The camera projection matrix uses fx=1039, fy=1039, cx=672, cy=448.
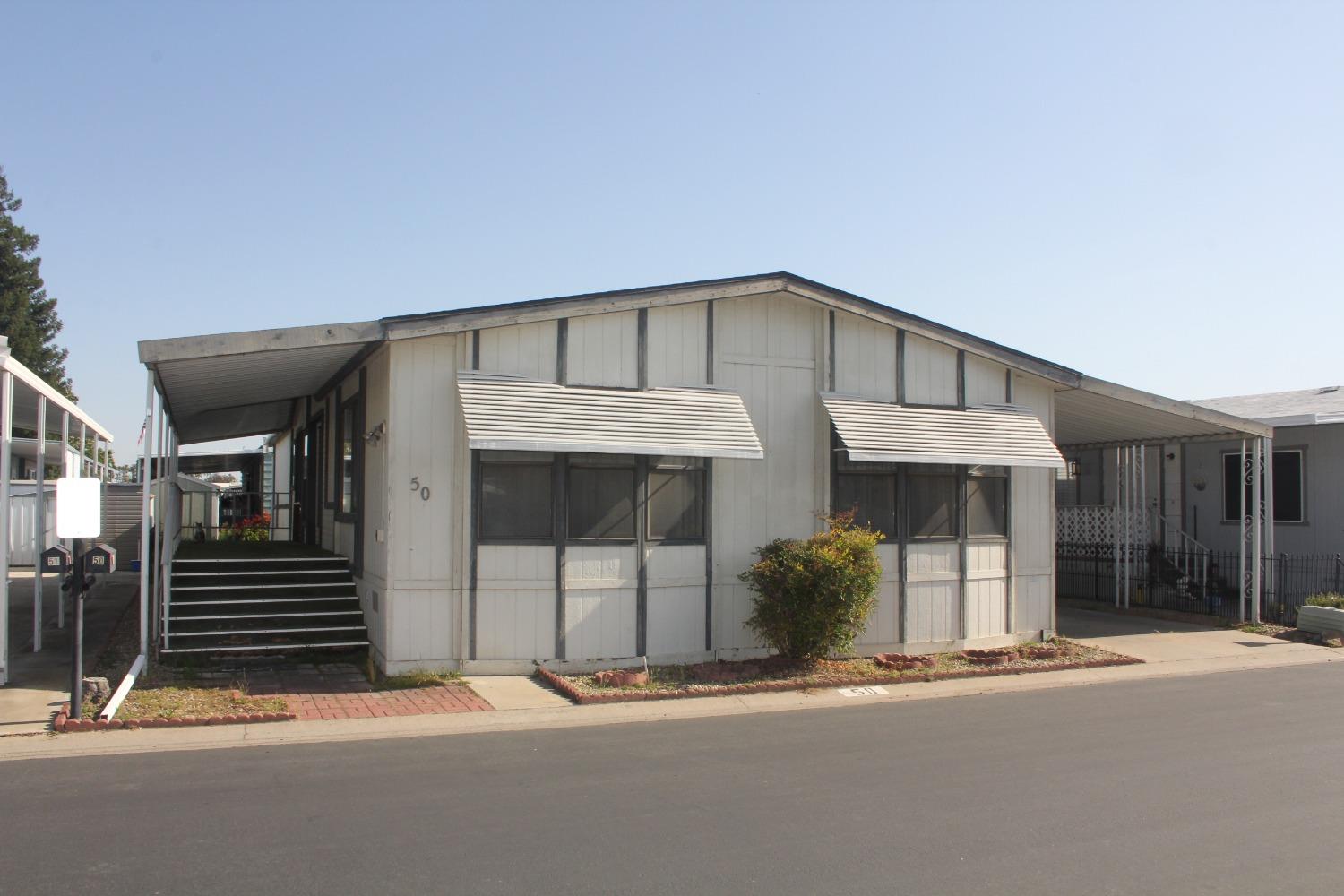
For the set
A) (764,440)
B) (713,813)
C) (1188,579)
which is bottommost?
(713,813)

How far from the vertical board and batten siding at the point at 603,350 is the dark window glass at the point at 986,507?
483 cm

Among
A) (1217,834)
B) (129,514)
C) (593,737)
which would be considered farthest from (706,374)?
(129,514)

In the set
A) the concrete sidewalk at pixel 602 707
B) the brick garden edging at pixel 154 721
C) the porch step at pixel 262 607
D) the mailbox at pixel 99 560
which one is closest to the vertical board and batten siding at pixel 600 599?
the concrete sidewalk at pixel 602 707

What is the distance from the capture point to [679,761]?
7715 millimetres

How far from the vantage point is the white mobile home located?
419 inches

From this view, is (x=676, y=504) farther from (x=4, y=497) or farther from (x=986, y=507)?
(x=4, y=497)

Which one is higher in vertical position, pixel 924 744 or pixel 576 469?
pixel 576 469

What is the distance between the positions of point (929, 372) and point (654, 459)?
399cm

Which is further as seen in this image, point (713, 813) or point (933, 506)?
point (933, 506)

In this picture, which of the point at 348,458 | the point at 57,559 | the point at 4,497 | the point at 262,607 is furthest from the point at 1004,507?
the point at 4,497

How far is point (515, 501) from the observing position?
10969 mm

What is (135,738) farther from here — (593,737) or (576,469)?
(576,469)

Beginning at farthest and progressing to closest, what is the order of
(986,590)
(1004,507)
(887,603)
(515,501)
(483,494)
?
1. (1004,507)
2. (986,590)
3. (887,603)
4. (515,501)
5. (483,494)

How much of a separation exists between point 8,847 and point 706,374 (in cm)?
805
